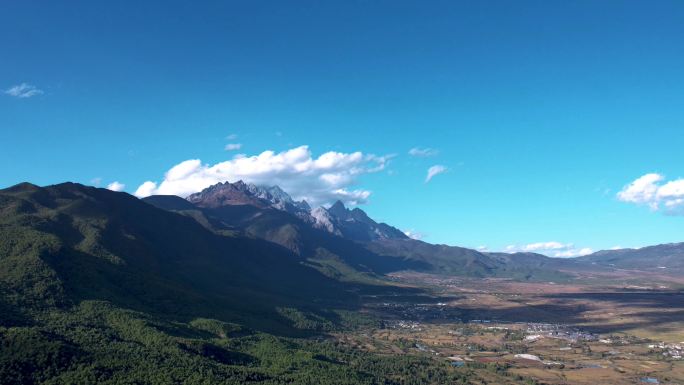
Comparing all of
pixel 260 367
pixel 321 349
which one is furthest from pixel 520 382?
pixel 260 367

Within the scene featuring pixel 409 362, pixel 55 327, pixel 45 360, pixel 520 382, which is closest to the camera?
pixel 45 360

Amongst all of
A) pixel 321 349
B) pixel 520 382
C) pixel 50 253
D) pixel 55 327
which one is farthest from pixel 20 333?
pixel 520 382

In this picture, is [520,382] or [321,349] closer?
[520,382]

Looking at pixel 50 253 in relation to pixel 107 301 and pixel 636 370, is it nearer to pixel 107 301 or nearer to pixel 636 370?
pixel 107 301

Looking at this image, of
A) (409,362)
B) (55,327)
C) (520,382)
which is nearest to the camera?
(55,327)

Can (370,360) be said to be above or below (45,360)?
below

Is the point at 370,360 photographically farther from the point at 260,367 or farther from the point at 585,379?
the point at 585,379

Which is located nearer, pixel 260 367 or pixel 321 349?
pixel 260 367

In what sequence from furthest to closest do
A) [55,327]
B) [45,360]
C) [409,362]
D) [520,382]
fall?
[409,362] → [520,382] → [55,327] → [45,360]

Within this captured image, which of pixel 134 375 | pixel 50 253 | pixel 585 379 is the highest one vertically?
pixel 50 253
